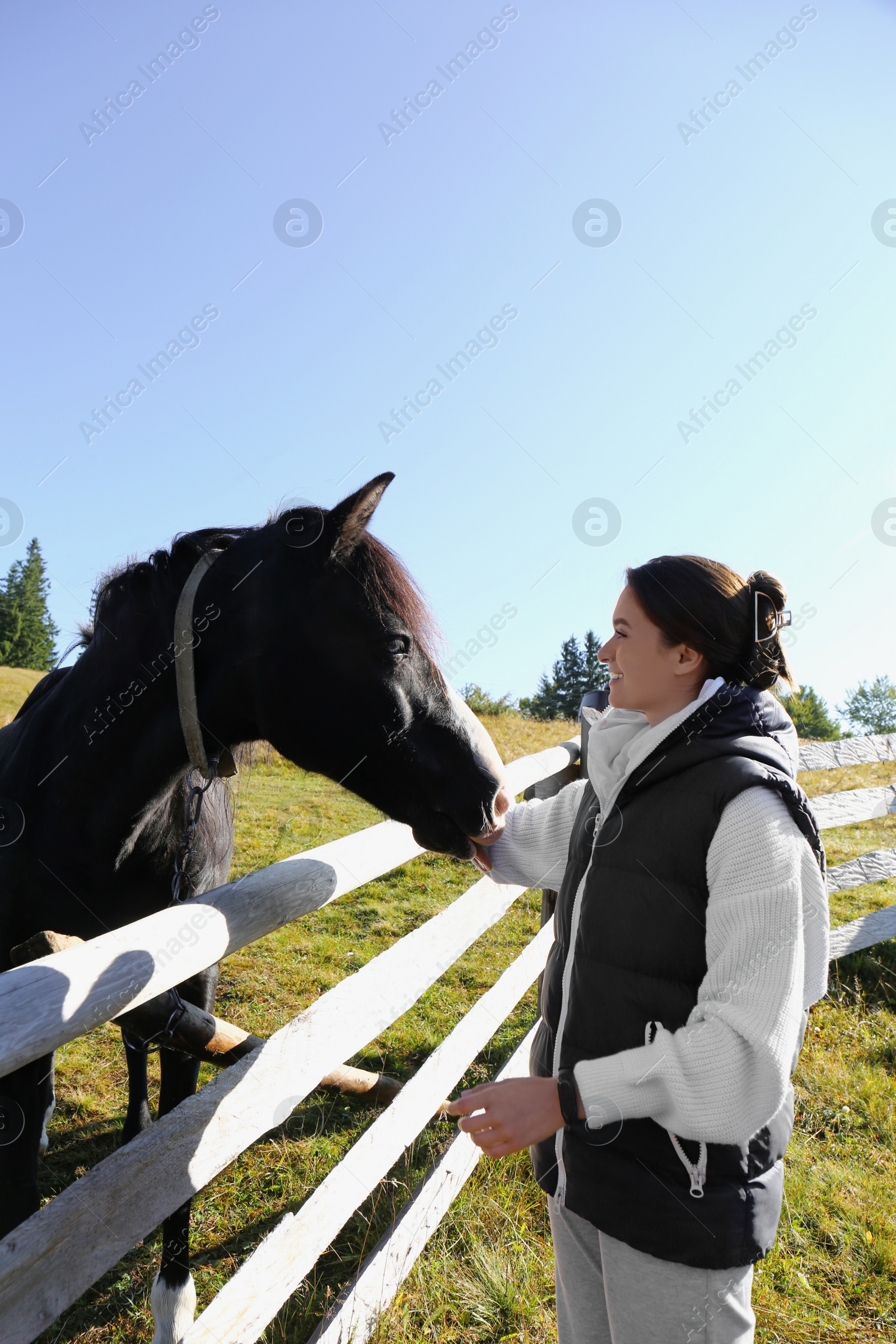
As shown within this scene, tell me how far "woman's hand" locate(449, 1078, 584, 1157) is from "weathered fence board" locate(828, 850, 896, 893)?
5011 mm

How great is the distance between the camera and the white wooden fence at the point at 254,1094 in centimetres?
134

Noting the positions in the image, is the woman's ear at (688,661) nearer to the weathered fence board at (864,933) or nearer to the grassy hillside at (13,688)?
the weathered fence board at (864,933)

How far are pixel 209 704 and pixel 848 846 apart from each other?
8821 millimetres

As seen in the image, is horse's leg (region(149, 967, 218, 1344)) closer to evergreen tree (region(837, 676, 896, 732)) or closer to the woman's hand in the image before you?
the woman's hand

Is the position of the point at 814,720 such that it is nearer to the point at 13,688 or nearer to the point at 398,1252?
the point at 13,688

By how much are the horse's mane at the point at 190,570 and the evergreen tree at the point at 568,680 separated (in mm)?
43290

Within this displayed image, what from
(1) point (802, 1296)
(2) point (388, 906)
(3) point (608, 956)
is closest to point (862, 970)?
(1) point (802, 1296)

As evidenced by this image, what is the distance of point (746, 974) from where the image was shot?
4.05 feet

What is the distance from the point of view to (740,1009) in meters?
1.21

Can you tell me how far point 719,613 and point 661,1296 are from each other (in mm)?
1385

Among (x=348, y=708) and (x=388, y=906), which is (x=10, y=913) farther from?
(x=388, y=906)

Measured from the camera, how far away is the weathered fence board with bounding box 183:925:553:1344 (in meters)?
1.95

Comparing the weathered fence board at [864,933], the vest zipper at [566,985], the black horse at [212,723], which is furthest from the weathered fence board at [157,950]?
the weathered fence board at [864,933]

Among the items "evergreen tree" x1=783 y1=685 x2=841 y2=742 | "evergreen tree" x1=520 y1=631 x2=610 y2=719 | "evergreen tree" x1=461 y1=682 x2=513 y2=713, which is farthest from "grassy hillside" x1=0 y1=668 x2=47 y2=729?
"evergreen tree" x1=783 y1=685 x2=841 y2=742
